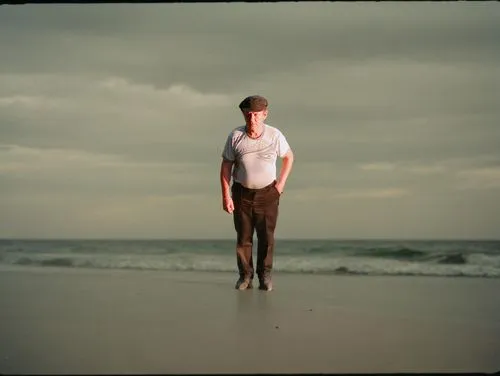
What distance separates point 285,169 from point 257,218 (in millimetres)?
458

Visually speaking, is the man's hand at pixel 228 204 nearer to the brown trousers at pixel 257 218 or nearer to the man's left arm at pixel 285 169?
the brown trousers at pixel 257 218

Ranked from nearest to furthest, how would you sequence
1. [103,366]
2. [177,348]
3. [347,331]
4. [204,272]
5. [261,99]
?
[103,366]
[177,348]
[347,331]
[261,99]
[204,272]

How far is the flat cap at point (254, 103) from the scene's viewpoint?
530 centimetres

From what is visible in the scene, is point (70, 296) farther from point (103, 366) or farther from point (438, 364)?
point (438, 364)

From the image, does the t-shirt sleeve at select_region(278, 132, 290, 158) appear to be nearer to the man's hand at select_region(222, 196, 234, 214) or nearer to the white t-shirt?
the white t-shirt

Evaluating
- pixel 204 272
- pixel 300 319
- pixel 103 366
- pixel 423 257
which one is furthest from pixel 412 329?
pixel 423 257

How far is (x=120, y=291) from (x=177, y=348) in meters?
2.46

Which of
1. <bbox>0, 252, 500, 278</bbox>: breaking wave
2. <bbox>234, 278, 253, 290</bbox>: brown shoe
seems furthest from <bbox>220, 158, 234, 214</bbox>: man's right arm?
<bbox>0, 252, 500, 278</bbox>: breaking wave

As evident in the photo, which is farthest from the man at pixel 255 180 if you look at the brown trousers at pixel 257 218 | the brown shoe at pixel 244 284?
the brown shoe at pixel 244 284

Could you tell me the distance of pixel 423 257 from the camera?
12227mm

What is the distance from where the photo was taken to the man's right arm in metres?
5.47

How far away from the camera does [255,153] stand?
5.45 meters

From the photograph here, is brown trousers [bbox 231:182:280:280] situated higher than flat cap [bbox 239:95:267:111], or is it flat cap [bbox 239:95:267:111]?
flat cap [bbox 239:95:267:111]

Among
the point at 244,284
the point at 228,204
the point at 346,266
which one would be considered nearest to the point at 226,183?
the point at 228,204
